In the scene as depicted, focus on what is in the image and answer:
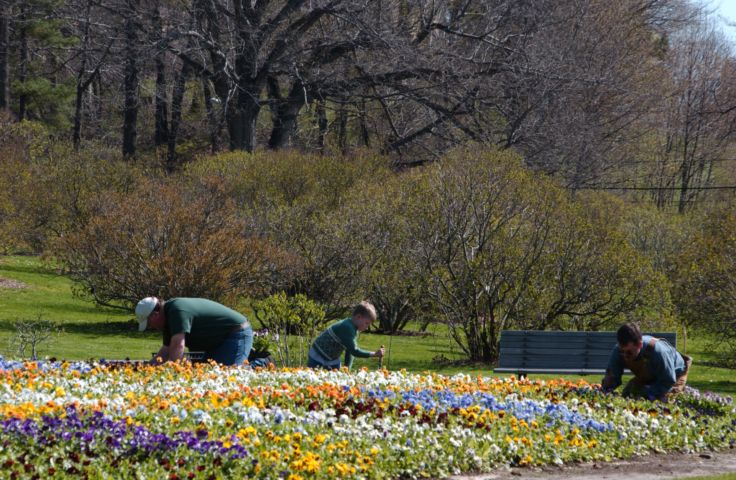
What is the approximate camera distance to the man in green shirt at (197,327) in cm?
862

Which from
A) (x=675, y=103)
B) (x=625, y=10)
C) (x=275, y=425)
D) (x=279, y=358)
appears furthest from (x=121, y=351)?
(x=675, y=103)

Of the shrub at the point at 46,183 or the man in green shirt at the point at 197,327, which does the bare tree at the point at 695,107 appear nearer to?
the shrub at the point at 46,183

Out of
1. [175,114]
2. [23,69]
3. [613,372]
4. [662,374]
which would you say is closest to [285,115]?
[175,114]

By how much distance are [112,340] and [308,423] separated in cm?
1212

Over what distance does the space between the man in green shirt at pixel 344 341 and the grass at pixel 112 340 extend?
458cm

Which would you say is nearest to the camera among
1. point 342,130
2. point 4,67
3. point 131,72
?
point 131,72

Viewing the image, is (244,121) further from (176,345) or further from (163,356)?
(176,345)

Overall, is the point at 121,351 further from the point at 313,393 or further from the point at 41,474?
the point at 41,474

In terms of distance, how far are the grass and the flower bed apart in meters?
5.05

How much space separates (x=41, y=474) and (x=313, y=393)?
2.90 meters

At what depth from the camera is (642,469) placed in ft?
25.4

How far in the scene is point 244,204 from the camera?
2319 cm

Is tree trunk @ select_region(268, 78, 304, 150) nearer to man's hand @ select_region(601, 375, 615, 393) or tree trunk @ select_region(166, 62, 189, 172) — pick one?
tree trunk @ select_region(166, 62, 189, 172)

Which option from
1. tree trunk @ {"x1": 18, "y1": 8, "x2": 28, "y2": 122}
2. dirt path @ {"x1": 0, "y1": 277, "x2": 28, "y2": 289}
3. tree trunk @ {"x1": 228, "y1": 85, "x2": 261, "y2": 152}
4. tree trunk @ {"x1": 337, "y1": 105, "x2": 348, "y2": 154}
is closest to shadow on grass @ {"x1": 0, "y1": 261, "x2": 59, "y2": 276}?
dirt path @ {"x1": 0, "y1": 277, "x2": 28, "y2": 289}
